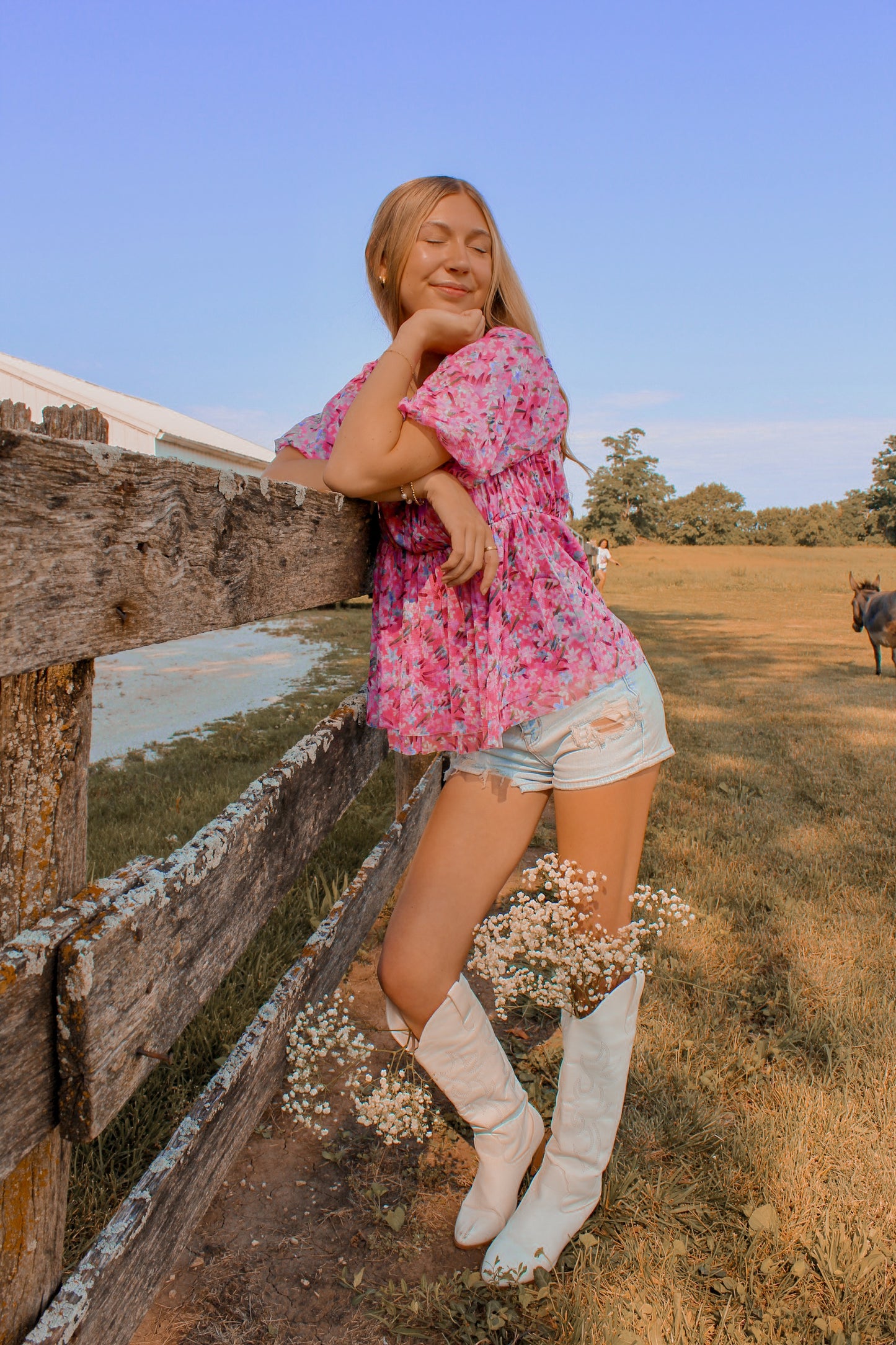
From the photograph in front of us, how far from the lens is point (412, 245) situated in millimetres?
2016

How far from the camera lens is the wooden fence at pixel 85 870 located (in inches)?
39.4

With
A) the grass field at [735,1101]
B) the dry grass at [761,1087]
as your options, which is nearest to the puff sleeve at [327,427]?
the grass field at [735,1101]

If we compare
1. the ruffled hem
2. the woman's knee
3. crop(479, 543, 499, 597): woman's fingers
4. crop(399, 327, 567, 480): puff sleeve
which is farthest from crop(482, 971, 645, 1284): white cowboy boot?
crop(399, 327, 567, 480): puff sleeve

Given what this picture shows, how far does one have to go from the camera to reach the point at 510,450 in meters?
1.82

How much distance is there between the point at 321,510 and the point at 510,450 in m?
0.44

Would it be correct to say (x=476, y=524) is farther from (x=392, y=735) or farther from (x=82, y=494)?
(x=82, y=494)

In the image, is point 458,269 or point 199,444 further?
point 199,444

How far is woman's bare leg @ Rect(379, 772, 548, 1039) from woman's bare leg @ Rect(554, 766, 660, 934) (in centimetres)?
9

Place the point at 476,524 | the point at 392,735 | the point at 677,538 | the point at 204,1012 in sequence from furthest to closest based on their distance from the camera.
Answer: the point at 677,538
the point at 204,1012
the point at 392,735
the point at 476,524

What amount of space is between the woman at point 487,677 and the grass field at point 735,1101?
0.18m

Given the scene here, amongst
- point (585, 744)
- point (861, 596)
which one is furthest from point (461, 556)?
point (861, 596)

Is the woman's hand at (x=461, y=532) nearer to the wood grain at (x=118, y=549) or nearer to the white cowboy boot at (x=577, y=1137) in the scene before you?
the wood grain at (x=118, y=549)

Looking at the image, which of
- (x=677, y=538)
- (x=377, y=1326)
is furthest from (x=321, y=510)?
(x=677, y=538)

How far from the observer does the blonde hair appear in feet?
6.55
